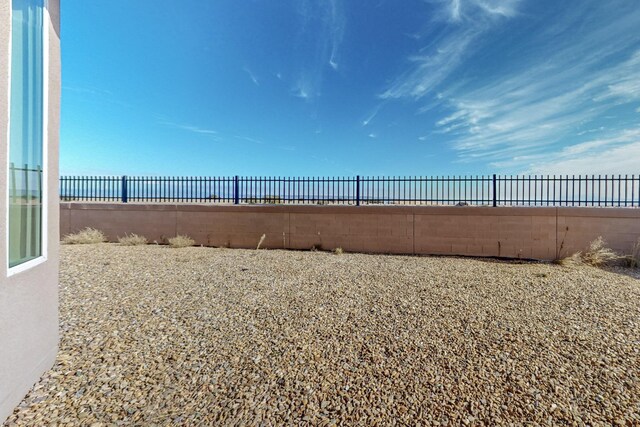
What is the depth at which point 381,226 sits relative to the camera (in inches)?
357

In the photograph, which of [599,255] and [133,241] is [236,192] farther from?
[599,255]

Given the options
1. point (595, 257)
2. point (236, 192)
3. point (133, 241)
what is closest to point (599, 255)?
point (595, 257)

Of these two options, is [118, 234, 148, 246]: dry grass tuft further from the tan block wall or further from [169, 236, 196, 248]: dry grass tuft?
[169, 236, 196, 248]: dry grass tuft

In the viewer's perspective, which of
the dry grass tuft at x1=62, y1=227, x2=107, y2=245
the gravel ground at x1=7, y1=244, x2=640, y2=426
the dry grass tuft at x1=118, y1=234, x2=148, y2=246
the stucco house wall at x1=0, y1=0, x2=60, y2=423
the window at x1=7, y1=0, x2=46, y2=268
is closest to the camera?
the stucco house wall at x1=0, y1=0, x2=60, y2=423

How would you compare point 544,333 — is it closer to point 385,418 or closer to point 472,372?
point 472,372

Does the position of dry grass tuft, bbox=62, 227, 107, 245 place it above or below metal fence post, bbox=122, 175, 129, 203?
below

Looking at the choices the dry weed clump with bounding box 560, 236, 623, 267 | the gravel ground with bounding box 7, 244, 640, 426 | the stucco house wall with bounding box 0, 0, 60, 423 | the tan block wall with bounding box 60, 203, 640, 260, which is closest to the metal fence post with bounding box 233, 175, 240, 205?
the tan block wall with bounding box 60, 203, 640, 260

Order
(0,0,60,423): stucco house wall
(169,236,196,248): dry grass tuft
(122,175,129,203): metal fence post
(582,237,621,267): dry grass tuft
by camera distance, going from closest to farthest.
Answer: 1. (0,0,60,423): stucco house wall
2. (582,237,621,267): dry grass tuft
3. (169,236,196,248): dry grass tuft
4. (122,175,129,203): metal fence post

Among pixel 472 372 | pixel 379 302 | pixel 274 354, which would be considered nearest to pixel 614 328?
pixel 472 372

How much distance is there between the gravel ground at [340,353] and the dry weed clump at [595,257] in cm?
220

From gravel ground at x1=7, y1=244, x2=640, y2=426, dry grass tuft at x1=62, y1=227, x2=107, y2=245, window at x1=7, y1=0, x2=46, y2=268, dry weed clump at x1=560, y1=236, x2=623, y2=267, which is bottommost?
gravel ground at x1=7, y1=244, x2=640, y2=426

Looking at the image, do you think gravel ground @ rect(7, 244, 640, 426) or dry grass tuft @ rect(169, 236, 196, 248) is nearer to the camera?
gravel ground @ rect(7, 244, 640, 426)

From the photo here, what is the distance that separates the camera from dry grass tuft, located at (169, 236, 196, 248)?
932cm

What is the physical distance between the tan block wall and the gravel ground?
2809 mm
